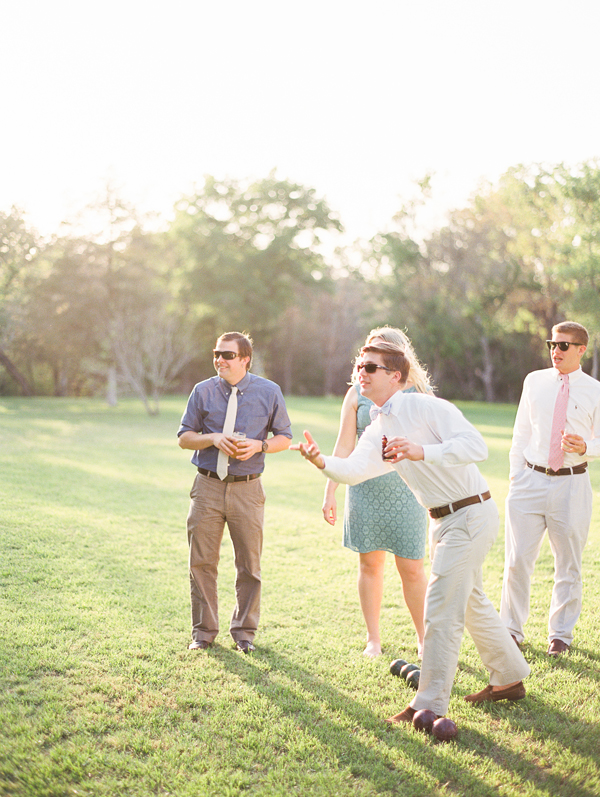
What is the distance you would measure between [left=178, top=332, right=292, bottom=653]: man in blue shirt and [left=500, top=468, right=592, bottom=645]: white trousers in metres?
1.77

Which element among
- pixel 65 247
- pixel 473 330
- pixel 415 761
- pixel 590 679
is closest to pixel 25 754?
pixel 415 761

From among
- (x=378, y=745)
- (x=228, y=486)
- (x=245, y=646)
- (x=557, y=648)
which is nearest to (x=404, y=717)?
(x=378, y=745)

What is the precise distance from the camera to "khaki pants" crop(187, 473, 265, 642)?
15.0 ft

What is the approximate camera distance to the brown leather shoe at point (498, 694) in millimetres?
3789

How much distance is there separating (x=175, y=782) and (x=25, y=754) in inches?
30.5

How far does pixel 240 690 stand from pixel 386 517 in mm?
1430

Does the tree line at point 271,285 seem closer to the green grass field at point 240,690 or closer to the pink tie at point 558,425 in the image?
the green grass field at point 240,690

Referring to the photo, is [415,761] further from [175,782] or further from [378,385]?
[378,385]

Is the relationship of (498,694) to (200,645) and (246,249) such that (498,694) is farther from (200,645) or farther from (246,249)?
(246,249)

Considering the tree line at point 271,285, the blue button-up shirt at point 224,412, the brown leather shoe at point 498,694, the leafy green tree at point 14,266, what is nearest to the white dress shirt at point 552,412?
the brown leather shoe at point 498,694

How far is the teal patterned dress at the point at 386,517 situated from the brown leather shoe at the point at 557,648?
123cm

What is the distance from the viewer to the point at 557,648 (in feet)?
15.3

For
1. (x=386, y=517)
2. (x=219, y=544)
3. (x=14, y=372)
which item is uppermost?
(x=14, y=372)

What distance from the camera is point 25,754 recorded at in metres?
3.19
